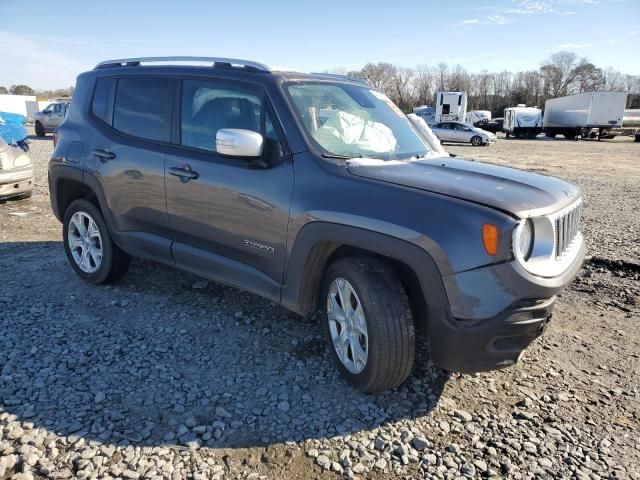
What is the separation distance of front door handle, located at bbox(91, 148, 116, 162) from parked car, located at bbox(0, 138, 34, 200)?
4907 millimetres

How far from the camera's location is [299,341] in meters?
3.81

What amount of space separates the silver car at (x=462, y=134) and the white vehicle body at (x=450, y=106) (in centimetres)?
944

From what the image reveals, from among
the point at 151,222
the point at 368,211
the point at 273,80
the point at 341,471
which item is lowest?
the point at 341,471

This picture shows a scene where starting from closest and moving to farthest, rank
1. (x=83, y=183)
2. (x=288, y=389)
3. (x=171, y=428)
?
(x=171, y=428) < (x=288, y=389) < (x=83, y=183)

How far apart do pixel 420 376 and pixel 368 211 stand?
1.24 metres

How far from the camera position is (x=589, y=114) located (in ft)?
124

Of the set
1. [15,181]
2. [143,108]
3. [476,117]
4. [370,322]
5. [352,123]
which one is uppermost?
[476,117]

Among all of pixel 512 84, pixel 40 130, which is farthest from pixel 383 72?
pixel 40 130

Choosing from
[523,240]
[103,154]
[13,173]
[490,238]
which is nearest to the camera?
[490,238]

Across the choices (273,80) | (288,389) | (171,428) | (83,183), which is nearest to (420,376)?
(288,389)

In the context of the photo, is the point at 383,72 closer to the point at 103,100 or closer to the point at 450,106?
the point at 450,106

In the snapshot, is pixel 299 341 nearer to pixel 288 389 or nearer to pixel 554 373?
pixel 288 389

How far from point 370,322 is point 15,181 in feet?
25.8

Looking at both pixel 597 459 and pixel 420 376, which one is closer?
pixel 597 459
